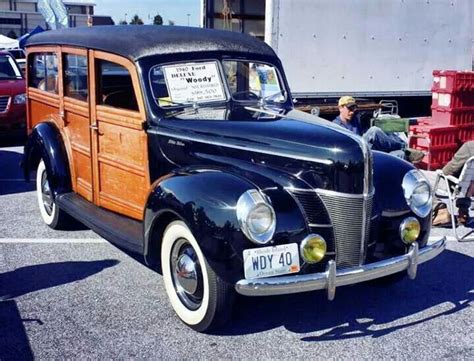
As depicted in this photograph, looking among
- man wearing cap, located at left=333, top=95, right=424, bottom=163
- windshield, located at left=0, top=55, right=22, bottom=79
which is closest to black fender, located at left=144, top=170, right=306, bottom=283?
man wearing cap, located at left=333, top=95, right=424, bottom=163

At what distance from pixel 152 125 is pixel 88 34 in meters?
1.30

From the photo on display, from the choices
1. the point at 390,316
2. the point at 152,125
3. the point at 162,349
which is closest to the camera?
the point at 162,349

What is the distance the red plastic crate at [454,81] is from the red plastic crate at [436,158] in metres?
0.90

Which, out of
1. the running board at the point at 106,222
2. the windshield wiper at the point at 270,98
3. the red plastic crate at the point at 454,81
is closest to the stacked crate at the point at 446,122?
the red plastic crate at the point at 454,81

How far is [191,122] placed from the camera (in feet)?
14.2

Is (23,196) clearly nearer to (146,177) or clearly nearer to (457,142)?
(146,177)

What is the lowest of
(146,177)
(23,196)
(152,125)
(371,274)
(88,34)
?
(23,196)

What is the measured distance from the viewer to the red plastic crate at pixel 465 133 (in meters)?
9.33

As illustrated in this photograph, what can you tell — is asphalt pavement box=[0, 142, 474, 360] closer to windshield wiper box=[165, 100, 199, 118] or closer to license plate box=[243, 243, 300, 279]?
license plate box=[243, 243, 300, 279]

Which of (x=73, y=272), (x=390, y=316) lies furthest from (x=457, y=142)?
(x=73, y=272)

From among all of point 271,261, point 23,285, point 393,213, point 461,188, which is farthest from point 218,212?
point 461,188

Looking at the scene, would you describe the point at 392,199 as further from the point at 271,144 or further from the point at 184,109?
the point at 184,109

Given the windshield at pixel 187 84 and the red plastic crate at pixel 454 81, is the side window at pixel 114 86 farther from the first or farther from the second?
Result: the red plastic crate at pixel 454 81

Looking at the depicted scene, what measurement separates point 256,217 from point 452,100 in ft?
21.9
